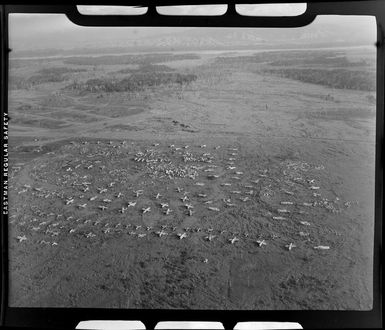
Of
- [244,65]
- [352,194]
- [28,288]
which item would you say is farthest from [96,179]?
[352,194]

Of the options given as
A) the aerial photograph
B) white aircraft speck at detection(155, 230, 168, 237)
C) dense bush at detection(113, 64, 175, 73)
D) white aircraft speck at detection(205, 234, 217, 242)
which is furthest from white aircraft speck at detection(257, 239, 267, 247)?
dense bush at detection(113, 64, 175, 73)

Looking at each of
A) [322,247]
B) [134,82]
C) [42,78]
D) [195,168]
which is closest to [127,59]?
[134,82]

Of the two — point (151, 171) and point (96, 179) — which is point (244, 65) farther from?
point (96, 179)

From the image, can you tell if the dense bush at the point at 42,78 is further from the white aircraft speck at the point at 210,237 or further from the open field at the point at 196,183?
the white aircraft speck at the point at 210,237

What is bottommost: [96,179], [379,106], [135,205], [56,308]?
[56,308]

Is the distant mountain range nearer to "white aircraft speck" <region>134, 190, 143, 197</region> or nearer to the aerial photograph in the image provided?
the aerial photograph

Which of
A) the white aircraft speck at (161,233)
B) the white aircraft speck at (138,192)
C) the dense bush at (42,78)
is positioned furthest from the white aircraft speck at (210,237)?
the dense bush at (42,78)

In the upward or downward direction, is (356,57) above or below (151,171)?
above
